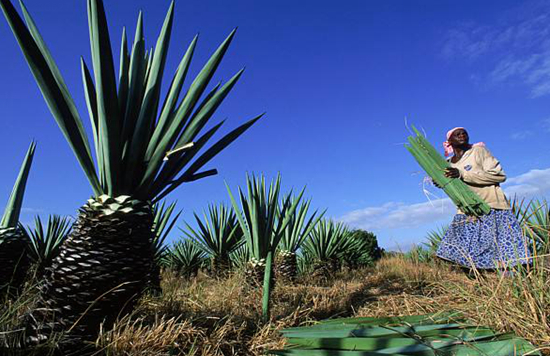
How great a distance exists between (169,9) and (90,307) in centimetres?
183

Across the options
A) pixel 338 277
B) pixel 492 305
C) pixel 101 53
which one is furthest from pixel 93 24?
pixel 338 277

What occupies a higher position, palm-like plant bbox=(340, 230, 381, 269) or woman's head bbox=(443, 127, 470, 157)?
woman's head bbox=(443, 127, 470, 157)

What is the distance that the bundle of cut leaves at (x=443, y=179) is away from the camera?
134 inches

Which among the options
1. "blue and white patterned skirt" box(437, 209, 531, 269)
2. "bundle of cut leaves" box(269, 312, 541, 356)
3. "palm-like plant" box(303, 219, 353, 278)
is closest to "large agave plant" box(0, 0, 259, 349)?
"bundle of cut leaves" box(269, 312, 541, 356)

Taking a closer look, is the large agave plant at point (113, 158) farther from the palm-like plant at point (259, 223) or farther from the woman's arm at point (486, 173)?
the woman's arm at point (486, 173)

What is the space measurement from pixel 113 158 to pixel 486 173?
→ 11.1 feet

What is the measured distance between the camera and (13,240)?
293 centimetres

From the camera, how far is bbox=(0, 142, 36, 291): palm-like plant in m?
2.90

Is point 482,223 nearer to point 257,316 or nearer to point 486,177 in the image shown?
point 486,177

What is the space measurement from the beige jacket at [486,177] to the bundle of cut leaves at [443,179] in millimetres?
100

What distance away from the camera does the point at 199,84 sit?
7.09 ft

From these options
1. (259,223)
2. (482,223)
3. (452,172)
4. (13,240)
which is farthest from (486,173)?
(13,240)

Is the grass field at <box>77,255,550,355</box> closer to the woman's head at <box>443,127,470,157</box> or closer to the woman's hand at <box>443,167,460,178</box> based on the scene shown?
the woman's hand at <box>443,167,460,178</box>

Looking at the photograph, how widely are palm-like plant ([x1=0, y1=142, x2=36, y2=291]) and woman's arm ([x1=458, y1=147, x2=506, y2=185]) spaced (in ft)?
13.7
